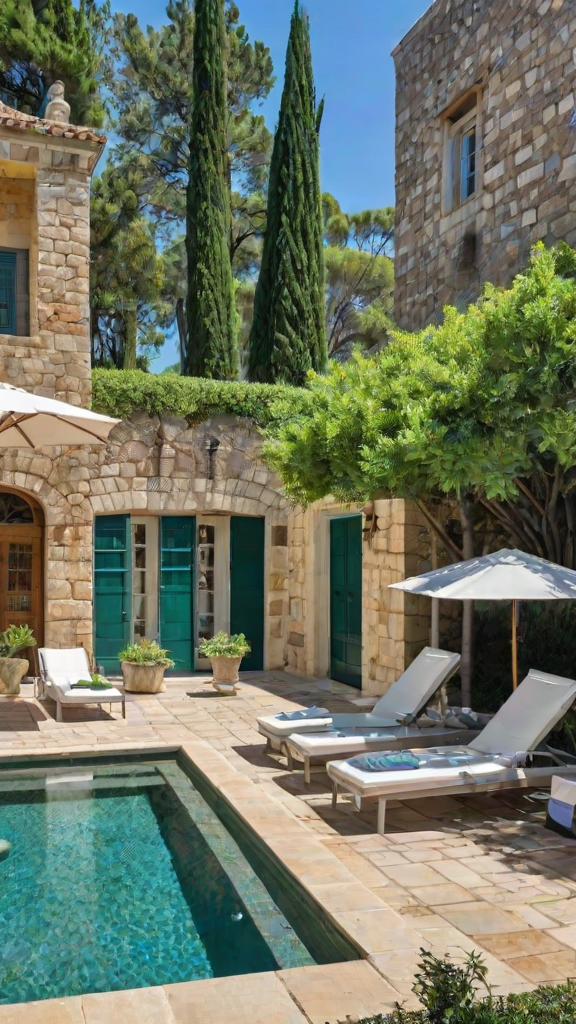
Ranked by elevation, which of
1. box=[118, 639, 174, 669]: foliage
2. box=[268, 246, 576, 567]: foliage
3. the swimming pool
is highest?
box=[268, 246, 576, 567]: foliage

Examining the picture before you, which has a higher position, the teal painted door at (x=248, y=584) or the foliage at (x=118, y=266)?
the foliage at (x=118, y=266)

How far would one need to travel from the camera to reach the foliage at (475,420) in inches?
285

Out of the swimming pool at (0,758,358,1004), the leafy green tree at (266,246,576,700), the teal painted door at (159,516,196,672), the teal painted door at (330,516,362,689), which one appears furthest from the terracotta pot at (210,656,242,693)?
the swimming pool at (0,758,358,1004)

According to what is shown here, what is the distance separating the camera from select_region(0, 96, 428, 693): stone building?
1136 centimetres

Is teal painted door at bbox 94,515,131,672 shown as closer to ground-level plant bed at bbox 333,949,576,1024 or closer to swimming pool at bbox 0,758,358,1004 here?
swimming pool at bbox 0,758,358,1004

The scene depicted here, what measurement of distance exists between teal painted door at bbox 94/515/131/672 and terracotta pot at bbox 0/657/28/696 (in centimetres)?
196

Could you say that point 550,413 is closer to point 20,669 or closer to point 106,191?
point 20,669

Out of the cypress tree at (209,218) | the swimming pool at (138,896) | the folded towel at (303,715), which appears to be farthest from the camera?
the cypress tree at (209,218)

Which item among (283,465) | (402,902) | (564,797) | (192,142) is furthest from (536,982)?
(192,142)

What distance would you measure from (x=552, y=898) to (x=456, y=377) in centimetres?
462

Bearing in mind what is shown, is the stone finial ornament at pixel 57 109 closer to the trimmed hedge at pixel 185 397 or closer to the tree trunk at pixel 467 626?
the trimmed hedge at pixel 185 397

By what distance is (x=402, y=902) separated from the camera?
4457mm

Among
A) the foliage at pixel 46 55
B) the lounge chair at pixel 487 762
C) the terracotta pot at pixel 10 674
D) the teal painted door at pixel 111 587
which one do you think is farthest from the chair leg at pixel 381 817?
the foliage at pixel 46 55

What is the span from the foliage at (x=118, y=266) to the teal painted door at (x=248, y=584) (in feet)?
25.9
